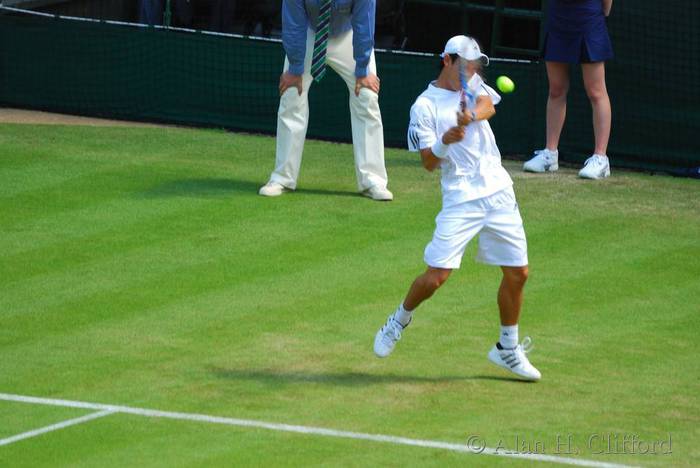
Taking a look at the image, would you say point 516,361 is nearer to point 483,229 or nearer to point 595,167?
point 483,229

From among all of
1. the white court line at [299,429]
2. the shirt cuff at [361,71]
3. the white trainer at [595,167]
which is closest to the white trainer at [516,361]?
the white court line at [299,429]

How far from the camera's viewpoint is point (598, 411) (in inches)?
297

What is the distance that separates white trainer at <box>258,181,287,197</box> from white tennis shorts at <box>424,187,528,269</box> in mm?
4595

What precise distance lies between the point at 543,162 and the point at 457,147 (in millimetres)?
5664

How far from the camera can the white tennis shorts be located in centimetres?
795

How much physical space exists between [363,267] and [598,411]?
3261 millimetres

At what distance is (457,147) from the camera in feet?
26.5

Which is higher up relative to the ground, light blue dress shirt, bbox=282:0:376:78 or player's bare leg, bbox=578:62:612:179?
light blue dress shirt, bbox=282:0:376:78

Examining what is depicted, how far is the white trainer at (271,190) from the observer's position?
12484 millimetres

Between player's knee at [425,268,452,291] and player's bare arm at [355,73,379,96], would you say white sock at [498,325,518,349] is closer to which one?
player's knee at [425,268,452,291]

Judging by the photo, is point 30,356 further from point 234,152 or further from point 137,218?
point 234,152

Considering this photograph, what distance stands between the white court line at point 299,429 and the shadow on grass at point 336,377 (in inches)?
26.9

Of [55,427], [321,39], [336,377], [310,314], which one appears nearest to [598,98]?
[321,39]

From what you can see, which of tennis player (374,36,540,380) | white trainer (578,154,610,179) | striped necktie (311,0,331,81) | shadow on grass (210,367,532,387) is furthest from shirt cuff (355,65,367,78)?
shadow on grass (210,367,532,387)
